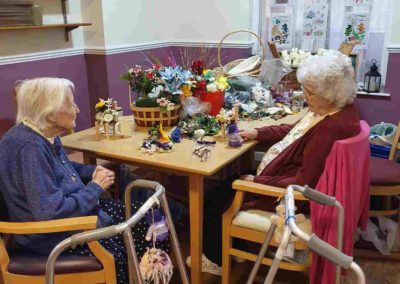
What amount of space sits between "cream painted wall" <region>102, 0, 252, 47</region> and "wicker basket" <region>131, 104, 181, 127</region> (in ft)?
4.76

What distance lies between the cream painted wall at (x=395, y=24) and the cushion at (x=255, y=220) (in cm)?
204

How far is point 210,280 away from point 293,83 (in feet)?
4.89

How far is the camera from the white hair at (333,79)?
1728mm

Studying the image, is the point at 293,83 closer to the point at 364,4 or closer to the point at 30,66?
the point at 364,4

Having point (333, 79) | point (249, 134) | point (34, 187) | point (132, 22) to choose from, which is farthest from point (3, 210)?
point (132, 22)

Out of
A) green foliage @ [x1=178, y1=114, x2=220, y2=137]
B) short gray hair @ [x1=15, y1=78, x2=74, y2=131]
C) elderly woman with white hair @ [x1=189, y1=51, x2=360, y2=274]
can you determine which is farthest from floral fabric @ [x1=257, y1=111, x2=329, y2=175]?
short gray hair @ [x1=15, y1=78, x2=74, y2=131]

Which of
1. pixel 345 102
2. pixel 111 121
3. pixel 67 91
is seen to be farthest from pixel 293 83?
pixel 67 91

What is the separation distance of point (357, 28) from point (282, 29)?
25.2 inches

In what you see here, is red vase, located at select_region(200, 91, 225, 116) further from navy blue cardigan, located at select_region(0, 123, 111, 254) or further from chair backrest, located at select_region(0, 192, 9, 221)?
chair backrest, located at select_region(0, 192, 9, 221)

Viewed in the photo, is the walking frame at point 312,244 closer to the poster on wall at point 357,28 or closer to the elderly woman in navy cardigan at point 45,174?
the elderly woman in navy cardigan at point 45,174

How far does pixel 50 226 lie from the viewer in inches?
54.8

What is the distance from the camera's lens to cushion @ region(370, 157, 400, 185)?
7.47 feet

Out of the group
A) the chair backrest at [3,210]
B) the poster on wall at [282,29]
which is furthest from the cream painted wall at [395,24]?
the chair backrest at [3,210]

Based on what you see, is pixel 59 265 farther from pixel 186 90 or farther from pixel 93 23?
pixel 93 23
